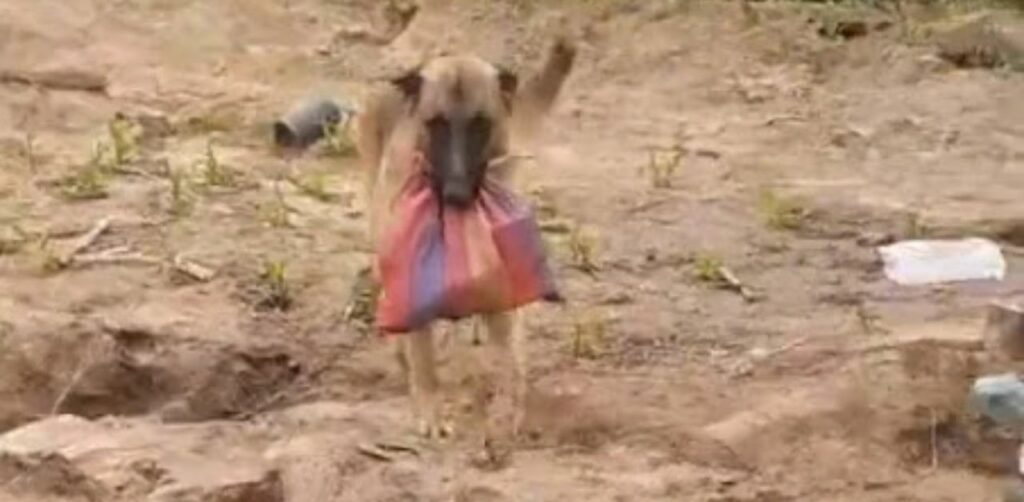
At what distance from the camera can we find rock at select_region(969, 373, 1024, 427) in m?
5.54

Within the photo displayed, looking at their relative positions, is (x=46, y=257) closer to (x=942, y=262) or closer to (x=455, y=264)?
(x=455, y=264)

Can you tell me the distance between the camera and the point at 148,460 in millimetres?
5637

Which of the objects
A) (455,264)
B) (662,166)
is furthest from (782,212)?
(455,264)

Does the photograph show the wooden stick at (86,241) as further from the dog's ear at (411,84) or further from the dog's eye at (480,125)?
the dog's eye at (480,125)

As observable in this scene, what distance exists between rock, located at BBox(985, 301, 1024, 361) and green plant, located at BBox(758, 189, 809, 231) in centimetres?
148

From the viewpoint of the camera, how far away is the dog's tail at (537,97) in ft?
20.3

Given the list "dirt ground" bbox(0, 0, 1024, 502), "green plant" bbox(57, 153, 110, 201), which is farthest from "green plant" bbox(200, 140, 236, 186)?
"green plant" bbox(57, 153, 110, 201)

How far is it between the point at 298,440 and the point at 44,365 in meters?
0.93

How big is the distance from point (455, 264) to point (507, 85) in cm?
51

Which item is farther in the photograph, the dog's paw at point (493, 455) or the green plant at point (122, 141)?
the green plant at point (122, 141)

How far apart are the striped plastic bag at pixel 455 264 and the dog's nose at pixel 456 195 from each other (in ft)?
0.07

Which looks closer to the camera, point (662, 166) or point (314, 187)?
point (314, 187)

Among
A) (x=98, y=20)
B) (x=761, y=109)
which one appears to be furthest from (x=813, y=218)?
(x=98, y=20)

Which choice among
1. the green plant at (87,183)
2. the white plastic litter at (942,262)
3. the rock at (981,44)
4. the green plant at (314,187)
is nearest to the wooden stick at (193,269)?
the green plant at (87,183)
